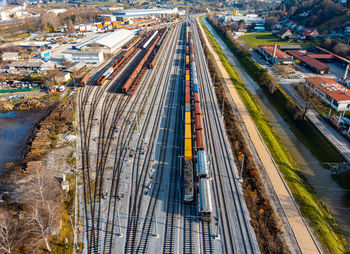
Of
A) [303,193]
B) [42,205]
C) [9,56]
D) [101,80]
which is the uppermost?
[9,56]

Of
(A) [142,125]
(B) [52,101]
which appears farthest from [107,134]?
(B) [52,101]

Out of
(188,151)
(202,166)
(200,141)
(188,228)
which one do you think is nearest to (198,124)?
(200,141)

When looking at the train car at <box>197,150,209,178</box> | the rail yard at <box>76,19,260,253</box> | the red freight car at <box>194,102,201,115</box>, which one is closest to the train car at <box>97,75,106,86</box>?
the rail yard at <box>76,19,260,253</box>

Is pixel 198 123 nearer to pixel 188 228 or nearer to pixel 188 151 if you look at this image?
pixel 188 151

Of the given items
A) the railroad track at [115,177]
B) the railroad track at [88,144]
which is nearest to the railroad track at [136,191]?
the railroad track at [115,177]

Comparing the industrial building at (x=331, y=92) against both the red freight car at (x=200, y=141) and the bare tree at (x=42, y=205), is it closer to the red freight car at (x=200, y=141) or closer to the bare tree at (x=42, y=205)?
the red freight car at (x=200, y=141)

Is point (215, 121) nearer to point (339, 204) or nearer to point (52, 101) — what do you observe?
point (339, 204)

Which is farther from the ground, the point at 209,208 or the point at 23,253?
the point at 209,208
